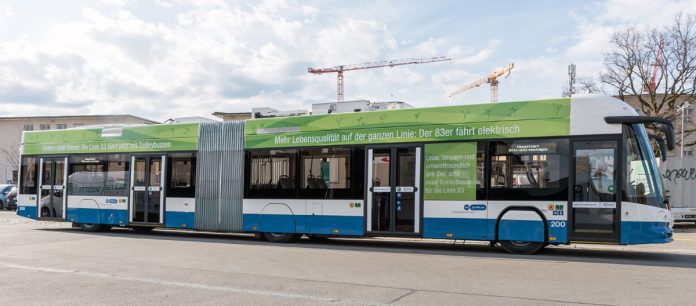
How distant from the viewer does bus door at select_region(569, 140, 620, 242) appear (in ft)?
36.5

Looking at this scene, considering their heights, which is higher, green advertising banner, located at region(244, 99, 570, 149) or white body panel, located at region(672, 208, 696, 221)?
green advertising banner, located at region(244, 99, 570, 149)

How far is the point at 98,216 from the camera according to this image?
697 inches

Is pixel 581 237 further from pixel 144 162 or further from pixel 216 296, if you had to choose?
pixel 144 162

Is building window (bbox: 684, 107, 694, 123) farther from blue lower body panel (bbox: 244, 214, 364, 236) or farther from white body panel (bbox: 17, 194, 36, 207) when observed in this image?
white body panel (bbox: 17, 194, 36, 207)

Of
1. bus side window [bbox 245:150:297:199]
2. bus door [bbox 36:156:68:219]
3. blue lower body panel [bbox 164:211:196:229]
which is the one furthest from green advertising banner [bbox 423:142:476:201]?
bus door [bbox 36:156:68:219]

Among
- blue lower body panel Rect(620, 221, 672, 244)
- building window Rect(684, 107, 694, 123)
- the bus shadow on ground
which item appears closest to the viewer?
blue lower body panel Rect(620, 221, 672, 244)

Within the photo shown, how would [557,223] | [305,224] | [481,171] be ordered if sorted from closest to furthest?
[557,223]
[481,171]
[305,224]

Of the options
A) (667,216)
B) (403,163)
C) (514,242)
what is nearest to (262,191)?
(403,163)

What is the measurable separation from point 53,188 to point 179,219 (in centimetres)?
527

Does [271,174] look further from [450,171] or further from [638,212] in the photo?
[638,212]

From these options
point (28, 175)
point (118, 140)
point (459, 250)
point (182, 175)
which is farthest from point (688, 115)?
point (28, 175)

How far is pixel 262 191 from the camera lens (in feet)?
49.6

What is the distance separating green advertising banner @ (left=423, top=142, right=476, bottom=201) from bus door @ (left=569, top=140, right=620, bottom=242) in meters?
2.04

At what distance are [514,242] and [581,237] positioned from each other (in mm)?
1371
